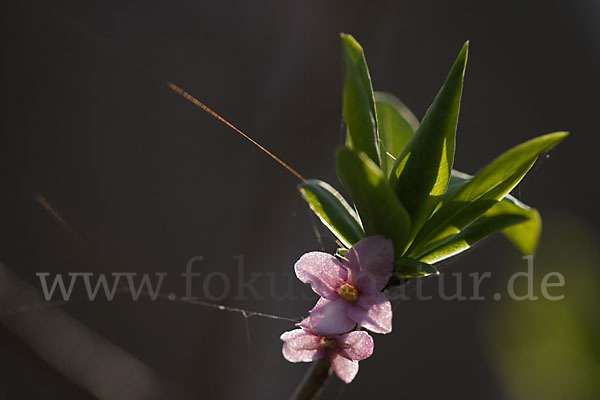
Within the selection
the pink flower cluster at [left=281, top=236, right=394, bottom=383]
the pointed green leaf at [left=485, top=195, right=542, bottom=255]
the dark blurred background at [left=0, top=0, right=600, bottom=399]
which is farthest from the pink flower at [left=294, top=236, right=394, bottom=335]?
the dark blurred background at [left=0, top=0, right=600, bottom=399]

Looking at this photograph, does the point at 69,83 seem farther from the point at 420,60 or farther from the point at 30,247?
the point at 420,60

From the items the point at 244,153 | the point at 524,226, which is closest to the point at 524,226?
the point at 524,226

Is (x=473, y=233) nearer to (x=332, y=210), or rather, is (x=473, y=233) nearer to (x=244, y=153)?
(x=332, y=210)

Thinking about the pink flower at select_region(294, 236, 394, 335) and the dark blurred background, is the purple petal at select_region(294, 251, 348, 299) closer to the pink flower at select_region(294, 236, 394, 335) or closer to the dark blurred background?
the pink flower at select_region(294, 236, 394, 335)

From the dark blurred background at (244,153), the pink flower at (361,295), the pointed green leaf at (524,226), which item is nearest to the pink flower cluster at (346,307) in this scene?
the pink flower at (361,295)

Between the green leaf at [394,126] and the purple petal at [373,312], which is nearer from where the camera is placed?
the purple petal at [373,312]

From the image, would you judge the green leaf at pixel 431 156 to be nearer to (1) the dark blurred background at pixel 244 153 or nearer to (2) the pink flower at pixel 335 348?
(2) the pink flower at pixel 335 348
